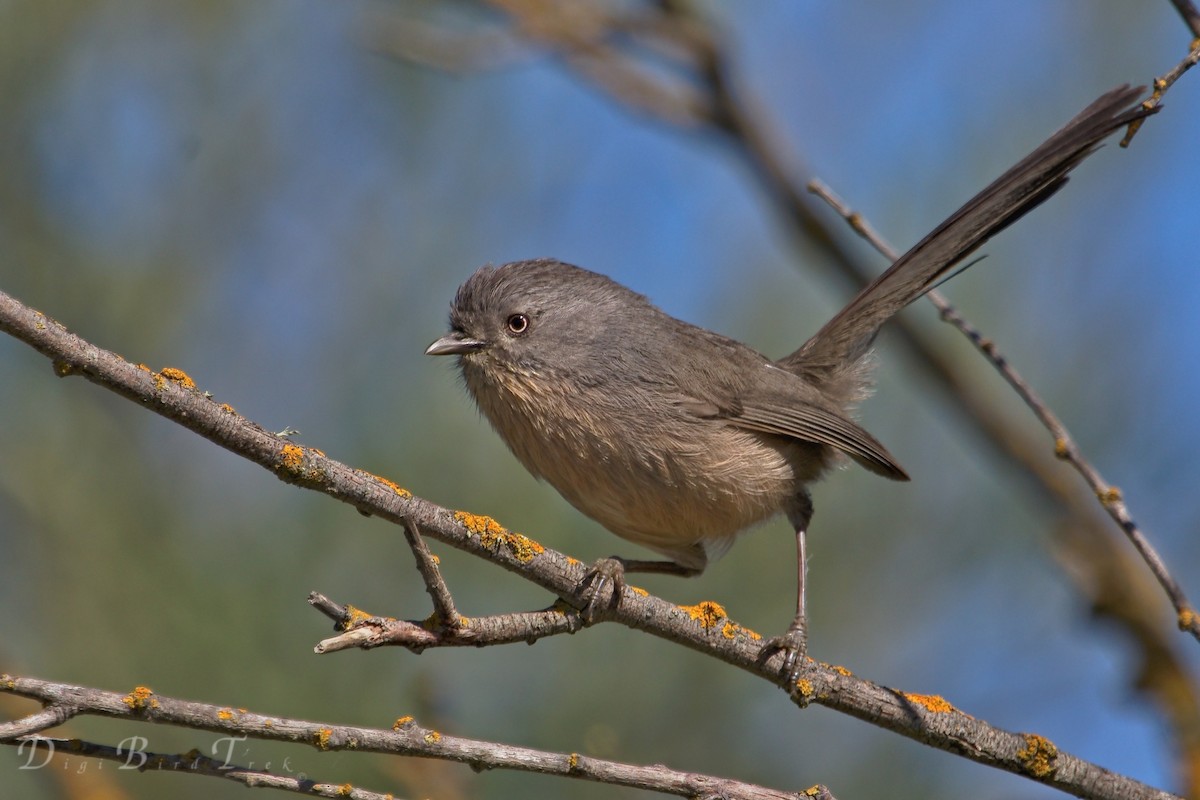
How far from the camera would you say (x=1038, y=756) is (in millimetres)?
3201

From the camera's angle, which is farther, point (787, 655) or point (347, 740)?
point (787, 655)

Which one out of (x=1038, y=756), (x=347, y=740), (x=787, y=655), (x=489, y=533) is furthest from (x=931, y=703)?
(x=347, y=740)

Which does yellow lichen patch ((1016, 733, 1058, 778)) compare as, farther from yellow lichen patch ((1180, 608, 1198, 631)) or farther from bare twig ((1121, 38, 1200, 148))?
bare twig ((1121, 38, 1200, 148))

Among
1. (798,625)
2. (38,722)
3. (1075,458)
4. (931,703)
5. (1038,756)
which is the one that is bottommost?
(38,722)

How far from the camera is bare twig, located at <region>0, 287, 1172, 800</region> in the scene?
90.0 inches

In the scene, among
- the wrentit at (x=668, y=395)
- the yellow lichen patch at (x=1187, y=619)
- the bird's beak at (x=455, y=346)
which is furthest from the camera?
the bird's beak at (x=455, y=346)

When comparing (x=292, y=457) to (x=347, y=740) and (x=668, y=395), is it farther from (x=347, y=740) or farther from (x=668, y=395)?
(x=668, y=395)

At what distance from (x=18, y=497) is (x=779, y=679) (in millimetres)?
2674

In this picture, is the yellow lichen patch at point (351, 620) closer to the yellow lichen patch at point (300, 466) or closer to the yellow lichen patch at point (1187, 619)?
the yellow lichen patch at point (300, 466)

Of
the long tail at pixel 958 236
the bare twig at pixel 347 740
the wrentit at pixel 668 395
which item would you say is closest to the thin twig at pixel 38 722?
the bare twig at pixel 347 740

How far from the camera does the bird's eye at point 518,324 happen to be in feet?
14.4

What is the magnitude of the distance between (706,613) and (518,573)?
2.15ft

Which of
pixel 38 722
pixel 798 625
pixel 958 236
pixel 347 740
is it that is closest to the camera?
pixel 38 722

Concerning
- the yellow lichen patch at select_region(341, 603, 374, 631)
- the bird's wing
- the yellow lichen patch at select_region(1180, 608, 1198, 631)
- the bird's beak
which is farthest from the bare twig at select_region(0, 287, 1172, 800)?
the bird's beak
